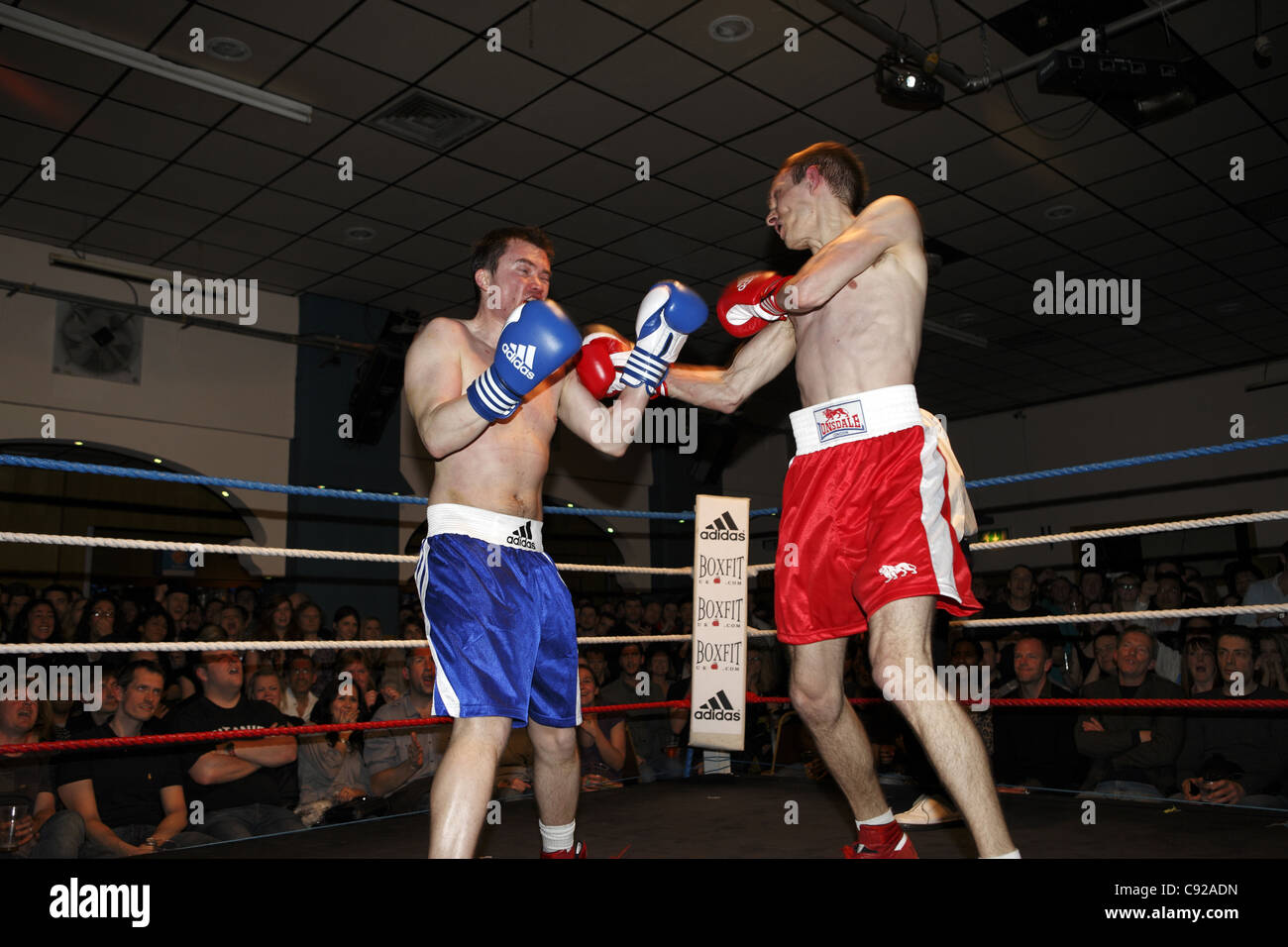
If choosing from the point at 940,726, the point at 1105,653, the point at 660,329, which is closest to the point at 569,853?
the point at 940,726

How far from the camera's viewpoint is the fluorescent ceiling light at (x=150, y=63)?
3.72 m

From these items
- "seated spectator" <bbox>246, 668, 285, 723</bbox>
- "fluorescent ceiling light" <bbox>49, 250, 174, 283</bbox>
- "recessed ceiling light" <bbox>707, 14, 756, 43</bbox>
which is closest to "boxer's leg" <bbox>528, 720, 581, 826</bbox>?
"seated spectator" <bbox>246, 668, 285, 723</bbox>

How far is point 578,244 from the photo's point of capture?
19.5 ft

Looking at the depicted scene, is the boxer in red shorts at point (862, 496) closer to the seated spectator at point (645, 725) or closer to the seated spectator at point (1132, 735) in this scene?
the seated spectator at point (1132, 735)

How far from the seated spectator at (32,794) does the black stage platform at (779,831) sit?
1.38 feet

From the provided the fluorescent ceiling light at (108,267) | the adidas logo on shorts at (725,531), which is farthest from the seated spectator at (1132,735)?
the fluorescent ceiling light at (108,267)

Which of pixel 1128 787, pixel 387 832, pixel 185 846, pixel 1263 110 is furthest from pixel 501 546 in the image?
pixel 1263 110

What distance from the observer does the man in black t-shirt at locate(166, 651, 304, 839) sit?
9.61 ft

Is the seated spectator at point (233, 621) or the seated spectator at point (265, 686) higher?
the seated spectator at point (233, 621)

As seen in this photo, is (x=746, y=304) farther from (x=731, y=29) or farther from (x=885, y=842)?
(x=731, y=29)

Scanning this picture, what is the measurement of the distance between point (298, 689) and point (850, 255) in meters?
3.24

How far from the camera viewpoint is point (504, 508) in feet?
6.03

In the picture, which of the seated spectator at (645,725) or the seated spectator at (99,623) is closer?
the seated spectator at (645,725)

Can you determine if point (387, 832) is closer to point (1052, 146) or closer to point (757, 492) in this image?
point (1052, 146)
